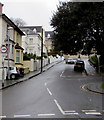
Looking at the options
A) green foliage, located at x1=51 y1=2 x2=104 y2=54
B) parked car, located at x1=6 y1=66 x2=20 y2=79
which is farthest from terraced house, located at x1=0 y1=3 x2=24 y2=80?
green foliage, located at x1=51 y1=2 x2=104 y2=54

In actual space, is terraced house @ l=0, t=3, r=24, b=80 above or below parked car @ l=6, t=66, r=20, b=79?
above

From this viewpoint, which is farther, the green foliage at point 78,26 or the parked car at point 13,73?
the green foliage at point 78,26

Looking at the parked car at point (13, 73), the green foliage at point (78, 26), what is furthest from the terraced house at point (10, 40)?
the green foliage at point (78, 26)

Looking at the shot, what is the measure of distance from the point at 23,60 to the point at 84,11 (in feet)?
48.0

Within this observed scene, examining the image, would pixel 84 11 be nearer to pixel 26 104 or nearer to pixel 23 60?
pixel 23 60

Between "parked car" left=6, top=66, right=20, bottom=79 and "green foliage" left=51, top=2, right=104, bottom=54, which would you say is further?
"green foliage" left=51, top=2, right=104, bottom=54

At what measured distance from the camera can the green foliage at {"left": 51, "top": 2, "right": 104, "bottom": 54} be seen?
103ft

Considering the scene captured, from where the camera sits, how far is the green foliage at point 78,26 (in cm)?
3144

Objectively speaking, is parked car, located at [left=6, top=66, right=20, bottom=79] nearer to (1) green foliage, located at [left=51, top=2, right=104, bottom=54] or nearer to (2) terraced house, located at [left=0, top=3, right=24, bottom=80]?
(2) terraced house, located at [left=0, top=3, right=24, bottom=80]

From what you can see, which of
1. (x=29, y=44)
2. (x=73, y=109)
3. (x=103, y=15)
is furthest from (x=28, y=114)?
(x=29, y=44)

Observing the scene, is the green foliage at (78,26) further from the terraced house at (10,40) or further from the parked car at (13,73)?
the parked car at (13,73)

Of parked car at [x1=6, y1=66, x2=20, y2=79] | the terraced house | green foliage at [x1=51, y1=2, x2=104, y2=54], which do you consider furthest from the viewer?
the terraced house

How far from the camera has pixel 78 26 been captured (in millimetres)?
33031

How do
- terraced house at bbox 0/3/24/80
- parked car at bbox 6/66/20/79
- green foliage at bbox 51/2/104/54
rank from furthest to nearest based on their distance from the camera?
terraced house at bbox 0/3/24/80
green foliage at bbox 51/2/104/54
parked car at bbox 6/66/20/79
